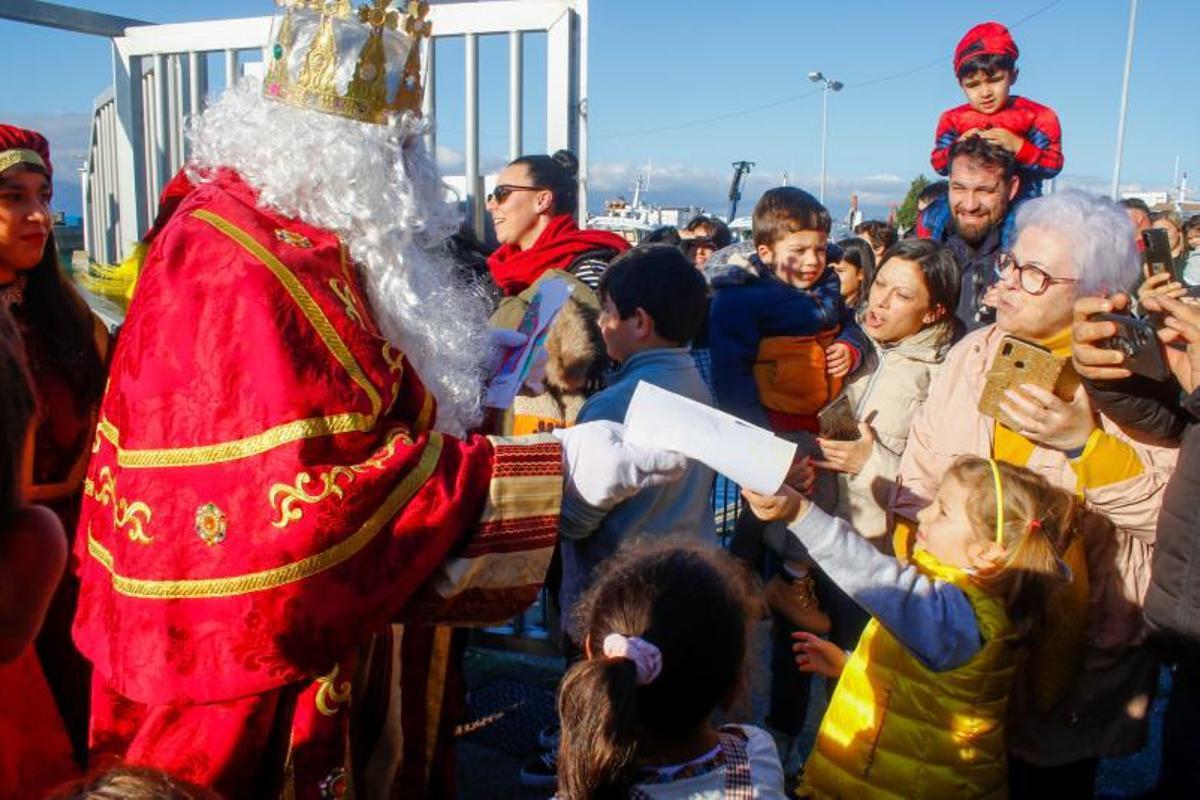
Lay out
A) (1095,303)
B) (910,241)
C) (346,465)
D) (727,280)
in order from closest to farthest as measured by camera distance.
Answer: (346,465) → (1095,303) → (910,241) → (727,280)

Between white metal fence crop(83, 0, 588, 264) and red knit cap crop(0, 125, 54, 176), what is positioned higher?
white metal fence crop(83, 0, 588, 264)

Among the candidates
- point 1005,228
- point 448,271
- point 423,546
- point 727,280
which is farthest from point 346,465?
point 1005,228

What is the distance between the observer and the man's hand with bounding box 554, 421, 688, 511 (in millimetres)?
1972

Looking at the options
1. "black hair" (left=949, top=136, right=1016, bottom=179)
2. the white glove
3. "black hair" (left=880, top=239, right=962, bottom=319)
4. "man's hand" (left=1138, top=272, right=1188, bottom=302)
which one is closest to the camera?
"man's hand" (left=1138, top=272, right=1188, bottom=302)

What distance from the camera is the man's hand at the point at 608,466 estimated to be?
197 centimetres

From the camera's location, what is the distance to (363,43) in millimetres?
2229

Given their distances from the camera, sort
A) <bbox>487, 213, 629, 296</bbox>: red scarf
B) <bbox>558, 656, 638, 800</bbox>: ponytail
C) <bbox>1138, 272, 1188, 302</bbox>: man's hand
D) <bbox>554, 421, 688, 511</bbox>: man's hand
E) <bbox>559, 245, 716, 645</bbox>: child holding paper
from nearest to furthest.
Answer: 1. <bbox>558, 656, 638, 800</bbox>: ponytail
2. <bbox>554, 421, 688, 511</bbox>: man's hand
3. <bbox>1138, 272, 1188, 302</bbox>: man's hand
4. <bbox>559, 245, 716, 645</bbox>: child holding paper
5. <bbox>487, 213, 629, 296</bbox>: red scarf

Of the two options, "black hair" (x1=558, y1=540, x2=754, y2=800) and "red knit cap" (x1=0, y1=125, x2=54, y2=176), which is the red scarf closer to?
"red knit cap" (x1=0, y1=125, x2=54, y2=176)

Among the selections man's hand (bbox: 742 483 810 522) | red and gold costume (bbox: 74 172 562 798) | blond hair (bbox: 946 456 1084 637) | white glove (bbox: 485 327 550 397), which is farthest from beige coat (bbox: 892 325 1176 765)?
red and gold costume (bbox: 74 172 562 798)

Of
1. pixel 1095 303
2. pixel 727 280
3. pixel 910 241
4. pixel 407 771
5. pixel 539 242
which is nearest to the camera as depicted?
pixel 1095 303

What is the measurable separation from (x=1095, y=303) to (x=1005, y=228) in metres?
1.82

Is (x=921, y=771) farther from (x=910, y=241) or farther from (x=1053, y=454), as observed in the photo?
(x=910, y=241)

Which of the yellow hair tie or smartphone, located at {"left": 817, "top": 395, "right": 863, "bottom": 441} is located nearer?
the yellow hair tie

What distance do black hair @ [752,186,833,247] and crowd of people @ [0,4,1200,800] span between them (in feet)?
2.20
